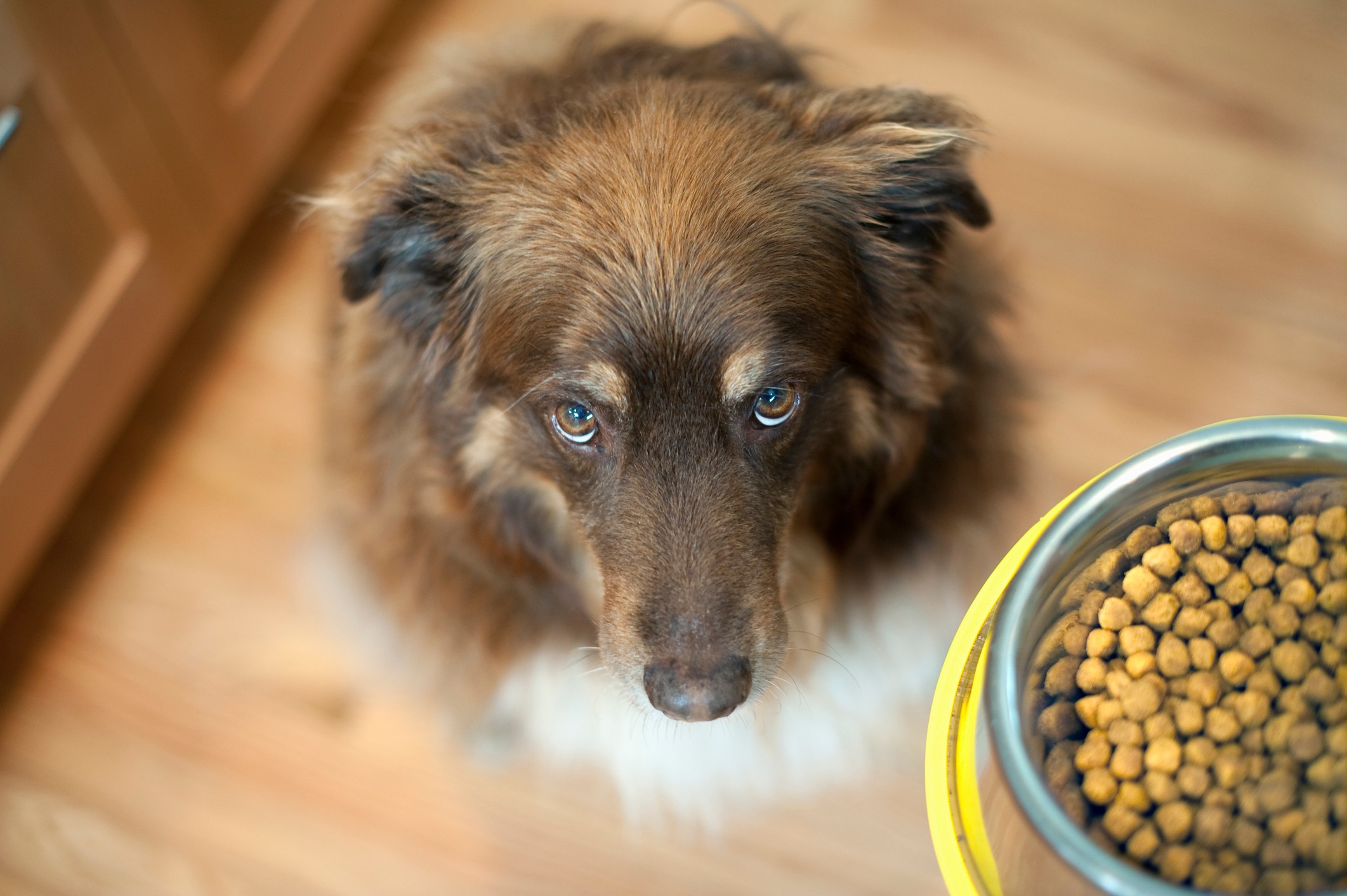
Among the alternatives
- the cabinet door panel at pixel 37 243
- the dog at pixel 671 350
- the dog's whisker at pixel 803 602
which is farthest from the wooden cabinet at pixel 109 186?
the dog's whisker at pixel 803 602

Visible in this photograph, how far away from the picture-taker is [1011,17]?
2338 millimetres

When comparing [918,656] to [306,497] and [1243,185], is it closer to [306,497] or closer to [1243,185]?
[306,497]

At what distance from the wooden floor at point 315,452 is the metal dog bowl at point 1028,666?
0.77 meters

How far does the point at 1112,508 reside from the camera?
2.60 ft

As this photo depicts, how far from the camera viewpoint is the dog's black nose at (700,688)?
43.2 inches

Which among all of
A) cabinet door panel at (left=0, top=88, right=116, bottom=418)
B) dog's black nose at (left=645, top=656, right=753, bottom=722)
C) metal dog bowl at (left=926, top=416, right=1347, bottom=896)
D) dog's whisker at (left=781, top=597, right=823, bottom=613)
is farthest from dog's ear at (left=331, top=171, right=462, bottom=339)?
cabinet door panel at (left=0, top=88, right=116, bottom=418)

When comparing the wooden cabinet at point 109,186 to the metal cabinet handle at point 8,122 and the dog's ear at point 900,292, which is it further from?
the dog's ear at point 900,292

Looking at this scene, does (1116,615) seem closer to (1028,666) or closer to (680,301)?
(1028,666)

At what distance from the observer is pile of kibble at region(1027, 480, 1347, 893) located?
718 mm

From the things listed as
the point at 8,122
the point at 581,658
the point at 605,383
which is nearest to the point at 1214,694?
the point at 605,383

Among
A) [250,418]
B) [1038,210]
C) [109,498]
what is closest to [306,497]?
[250,418]

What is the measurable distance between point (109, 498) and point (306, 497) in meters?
0.41

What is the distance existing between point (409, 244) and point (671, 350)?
13.2 inches

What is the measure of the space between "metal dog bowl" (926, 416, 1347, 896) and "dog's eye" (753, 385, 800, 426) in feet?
1.11
